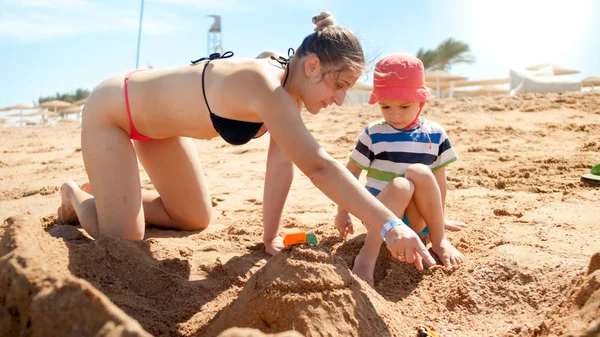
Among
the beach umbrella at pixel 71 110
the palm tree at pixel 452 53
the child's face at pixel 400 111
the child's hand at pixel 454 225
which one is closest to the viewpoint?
the child's face at pixel 400 111

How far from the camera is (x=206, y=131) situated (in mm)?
2912

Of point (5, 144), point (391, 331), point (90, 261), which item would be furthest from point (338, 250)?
point (5, 144)

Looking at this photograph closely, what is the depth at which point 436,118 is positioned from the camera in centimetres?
818

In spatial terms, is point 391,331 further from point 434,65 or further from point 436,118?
point 434,65

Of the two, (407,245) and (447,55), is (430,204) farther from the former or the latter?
(447,55)

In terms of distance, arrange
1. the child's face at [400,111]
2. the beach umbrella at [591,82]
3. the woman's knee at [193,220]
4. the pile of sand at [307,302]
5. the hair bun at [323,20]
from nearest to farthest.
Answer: the pile of sand at [307,302]
the hair bun at [323,20]
the child's face at [400,111]
the woman's knee at [193,220]
the beach umbrella at [591,82]

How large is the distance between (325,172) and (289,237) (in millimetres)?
346

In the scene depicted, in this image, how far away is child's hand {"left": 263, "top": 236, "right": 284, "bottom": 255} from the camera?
119 inches

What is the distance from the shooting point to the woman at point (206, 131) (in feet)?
7.61

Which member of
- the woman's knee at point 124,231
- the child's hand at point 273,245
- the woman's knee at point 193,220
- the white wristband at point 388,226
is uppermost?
the white wristband at point 388,226

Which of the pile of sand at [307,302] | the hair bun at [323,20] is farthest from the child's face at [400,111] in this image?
the pile of sand at [307,302]

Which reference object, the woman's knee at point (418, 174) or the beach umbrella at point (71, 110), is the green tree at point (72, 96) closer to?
the beach umbrella at point (71, 110)

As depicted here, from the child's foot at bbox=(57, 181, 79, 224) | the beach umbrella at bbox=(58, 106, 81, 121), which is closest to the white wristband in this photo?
the child's foot at bbox=(57, 181, 79, 224)

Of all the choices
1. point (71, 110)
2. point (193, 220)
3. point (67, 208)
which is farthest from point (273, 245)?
point (71, 110)
